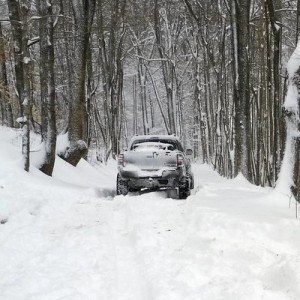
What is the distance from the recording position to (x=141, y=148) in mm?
12508

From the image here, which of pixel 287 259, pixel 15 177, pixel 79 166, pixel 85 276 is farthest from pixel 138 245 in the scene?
pixel 79 166

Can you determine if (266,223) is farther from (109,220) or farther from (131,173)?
(131,173)

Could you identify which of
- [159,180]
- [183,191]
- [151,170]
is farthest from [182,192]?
[151,170]

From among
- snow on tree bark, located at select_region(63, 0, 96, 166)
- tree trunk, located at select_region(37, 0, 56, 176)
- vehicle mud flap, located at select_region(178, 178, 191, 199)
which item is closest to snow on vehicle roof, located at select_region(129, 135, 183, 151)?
vehicle mud flap, located at select_region(178, 178, 191, 199)

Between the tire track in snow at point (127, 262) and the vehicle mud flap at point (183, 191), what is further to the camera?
the vehicle mud flap at point (183, 191)

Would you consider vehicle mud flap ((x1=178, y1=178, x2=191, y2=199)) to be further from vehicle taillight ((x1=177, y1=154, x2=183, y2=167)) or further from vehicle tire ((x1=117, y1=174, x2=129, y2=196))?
vehicle tire ((x1=117, y1=174, x2=129, y2=196))

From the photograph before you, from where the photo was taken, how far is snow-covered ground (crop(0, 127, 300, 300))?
15.5ft

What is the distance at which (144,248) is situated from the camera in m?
6.34

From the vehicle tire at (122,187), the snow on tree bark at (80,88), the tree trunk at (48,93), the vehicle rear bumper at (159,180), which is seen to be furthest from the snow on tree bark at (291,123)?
→ the snow on tree bark at (80,88)

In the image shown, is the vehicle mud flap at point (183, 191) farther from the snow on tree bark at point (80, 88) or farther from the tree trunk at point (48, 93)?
the snow on tree bark at point (80, 88)

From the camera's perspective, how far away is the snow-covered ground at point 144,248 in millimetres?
4730

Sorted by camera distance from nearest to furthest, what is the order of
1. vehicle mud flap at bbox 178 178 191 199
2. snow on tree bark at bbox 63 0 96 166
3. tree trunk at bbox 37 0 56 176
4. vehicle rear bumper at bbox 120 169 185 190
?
1. vehicle rear bumper at bbox 120 169 185 190
2. vehicle mud flap at bbox 178 178 191 199
3. tree trunk at bbox 37 0 56 176
4. snow on tree bark at bbox 63 0 96 166

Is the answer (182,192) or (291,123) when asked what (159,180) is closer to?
(182,192)

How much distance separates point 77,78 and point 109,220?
7.83 meters
